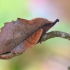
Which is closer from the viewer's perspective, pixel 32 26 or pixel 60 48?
pixel 32 26

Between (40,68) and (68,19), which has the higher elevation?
(68,19)

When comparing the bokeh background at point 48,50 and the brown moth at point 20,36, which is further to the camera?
the bokeh background at point 48,50

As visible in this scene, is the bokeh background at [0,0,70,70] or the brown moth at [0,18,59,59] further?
the bokeh background at [0,0,70,70]

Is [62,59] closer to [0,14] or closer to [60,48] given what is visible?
[60,48]

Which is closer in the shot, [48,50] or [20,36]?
[20,36]

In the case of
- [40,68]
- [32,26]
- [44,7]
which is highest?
[44,7]

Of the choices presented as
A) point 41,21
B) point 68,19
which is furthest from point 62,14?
point 41,21
